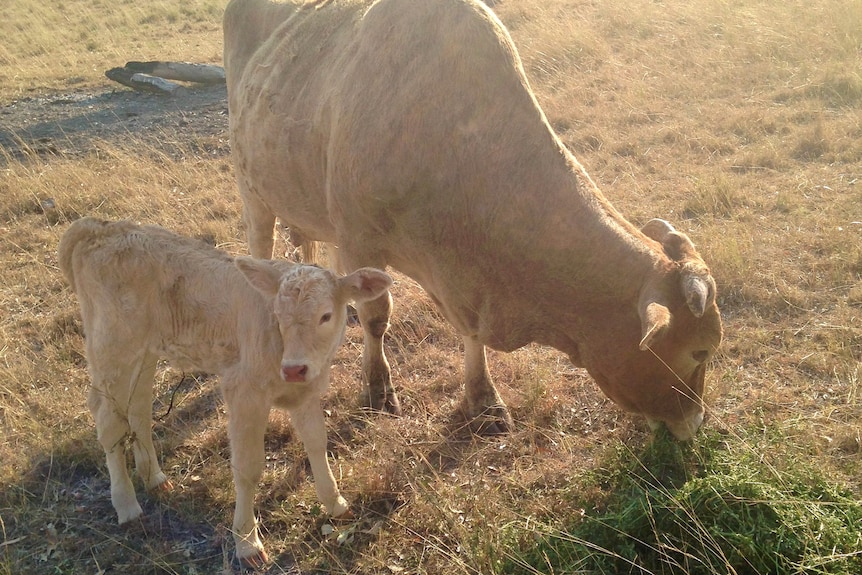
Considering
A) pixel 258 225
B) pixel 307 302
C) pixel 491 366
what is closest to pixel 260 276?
pixel 307 302

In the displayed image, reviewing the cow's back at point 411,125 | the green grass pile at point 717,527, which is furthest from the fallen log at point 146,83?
the green grass pile at point 717,527

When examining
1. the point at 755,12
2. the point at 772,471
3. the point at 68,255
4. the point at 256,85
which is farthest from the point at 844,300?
the point at 755,12

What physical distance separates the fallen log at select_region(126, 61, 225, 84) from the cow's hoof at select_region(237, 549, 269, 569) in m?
11.6

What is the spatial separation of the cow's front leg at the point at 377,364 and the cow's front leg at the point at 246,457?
4.80ft

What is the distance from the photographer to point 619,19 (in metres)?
13.8

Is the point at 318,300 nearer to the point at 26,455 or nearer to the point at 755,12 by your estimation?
the point at 26,455

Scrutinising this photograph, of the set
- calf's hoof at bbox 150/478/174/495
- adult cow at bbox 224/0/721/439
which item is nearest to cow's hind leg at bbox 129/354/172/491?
calf's hoof at bbox 150/478/174/495

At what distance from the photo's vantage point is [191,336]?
3.93 meters

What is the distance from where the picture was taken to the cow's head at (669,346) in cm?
354

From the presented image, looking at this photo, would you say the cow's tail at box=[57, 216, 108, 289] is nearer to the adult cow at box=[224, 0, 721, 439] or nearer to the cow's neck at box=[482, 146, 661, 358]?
the adult cow at box=[224, 0, 721, 439]

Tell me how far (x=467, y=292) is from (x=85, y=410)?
2.84 meters

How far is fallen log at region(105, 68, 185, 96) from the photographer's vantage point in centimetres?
1299

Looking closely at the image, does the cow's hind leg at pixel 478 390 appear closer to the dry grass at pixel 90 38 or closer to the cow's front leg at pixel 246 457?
the cow's front leg at pixel 246 457

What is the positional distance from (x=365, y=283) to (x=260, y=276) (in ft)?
1.64
